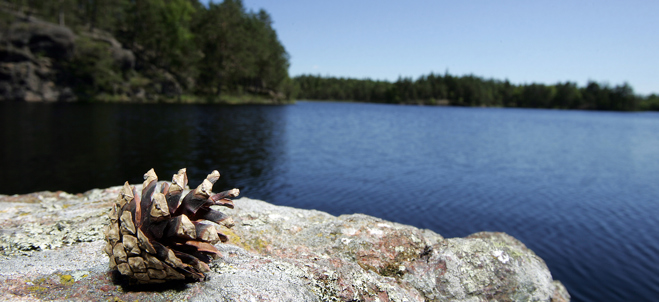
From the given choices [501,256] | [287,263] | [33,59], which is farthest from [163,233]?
[33,59]

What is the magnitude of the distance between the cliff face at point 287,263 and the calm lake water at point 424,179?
672cm

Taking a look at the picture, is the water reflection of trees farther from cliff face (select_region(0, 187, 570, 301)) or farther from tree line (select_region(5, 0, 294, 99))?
tree line (select_region(5, 0, 294, 99))

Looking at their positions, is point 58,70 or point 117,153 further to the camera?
point 58,70

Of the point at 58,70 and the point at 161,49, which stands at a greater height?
the point at 161,49

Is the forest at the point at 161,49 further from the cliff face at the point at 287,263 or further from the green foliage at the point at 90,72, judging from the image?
the cliff face at the point at 287,263

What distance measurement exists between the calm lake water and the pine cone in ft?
31.4

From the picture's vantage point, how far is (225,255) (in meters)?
3.34

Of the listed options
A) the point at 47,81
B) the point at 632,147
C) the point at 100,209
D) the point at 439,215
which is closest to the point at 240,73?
the point at 47,81

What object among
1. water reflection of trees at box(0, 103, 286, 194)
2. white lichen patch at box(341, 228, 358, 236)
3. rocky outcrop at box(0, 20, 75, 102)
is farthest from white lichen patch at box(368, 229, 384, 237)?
rocky outcrop at box(0, 20, 75, 102)

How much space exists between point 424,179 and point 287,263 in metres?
17.2

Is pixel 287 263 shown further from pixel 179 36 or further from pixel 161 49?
pixel 161 49

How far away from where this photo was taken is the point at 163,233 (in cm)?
275

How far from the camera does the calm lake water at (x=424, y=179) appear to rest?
37.7ft

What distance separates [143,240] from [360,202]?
12.6 m
